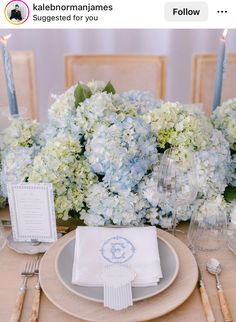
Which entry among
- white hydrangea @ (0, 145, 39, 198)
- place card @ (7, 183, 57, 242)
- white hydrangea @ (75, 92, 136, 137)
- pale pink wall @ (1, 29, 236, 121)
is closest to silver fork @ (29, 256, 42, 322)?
place card @ (7, 183, 57, 242)

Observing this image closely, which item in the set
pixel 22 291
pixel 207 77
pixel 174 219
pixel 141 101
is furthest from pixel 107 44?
pixel 22 291

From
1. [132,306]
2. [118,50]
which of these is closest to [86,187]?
[132,306]

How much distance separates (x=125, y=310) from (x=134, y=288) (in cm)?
6

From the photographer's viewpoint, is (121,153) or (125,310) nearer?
(125,310)

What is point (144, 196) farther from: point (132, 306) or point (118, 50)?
point (118, 50)

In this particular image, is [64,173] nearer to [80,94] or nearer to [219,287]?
[80,94]

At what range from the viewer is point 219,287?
0.86 metres

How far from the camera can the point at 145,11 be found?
2520mm

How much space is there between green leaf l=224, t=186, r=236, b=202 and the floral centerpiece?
1.9 inches

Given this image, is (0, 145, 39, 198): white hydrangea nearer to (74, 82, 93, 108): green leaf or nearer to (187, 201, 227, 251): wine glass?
(74, 82, 93, 108): green leaf

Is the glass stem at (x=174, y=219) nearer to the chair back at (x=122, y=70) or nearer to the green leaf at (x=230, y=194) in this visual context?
the green leaf at (x=230, y=194)

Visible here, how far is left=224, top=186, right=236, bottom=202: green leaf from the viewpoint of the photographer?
3.57 ft

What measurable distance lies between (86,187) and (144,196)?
0.46 ft

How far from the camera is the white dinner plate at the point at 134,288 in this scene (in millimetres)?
802
